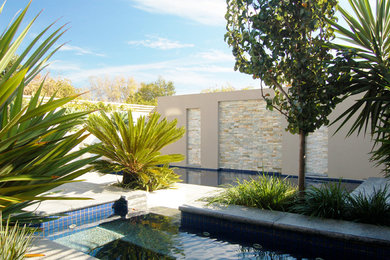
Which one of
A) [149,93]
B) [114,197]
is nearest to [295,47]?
[114,197]

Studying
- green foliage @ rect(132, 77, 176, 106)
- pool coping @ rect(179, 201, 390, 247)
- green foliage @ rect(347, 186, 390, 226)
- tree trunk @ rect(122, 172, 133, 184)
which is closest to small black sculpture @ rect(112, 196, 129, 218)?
pool coping @ rect(179, 201, 390, 247)

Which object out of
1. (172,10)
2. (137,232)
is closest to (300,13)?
(137,232)

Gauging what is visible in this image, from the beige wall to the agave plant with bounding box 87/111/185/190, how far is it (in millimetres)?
4853

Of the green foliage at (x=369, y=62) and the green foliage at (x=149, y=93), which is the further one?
the green foliage at (x=149, y=93)

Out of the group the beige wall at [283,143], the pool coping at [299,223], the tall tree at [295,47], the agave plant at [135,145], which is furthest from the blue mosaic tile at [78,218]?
the beige wall at [283,143]

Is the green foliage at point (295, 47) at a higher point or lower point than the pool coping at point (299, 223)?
higher

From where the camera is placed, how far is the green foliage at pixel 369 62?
4.11 meters

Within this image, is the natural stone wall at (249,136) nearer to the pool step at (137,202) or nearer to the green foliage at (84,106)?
the green foliage at (84,106)

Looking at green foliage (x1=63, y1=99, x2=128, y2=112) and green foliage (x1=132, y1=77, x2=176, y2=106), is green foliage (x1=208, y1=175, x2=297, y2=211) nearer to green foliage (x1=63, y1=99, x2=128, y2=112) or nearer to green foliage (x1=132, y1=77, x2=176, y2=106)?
green foliage (x1=63, y1=99, x2=128, y2=112)

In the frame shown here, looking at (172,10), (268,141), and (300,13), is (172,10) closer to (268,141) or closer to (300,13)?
(268,141)

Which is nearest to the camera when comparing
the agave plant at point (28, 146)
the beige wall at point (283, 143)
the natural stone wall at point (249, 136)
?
the agave plant at point (28, 146)

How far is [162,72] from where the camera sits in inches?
1265

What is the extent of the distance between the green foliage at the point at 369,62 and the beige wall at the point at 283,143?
4.63 m

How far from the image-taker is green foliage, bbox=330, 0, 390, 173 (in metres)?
4.11
